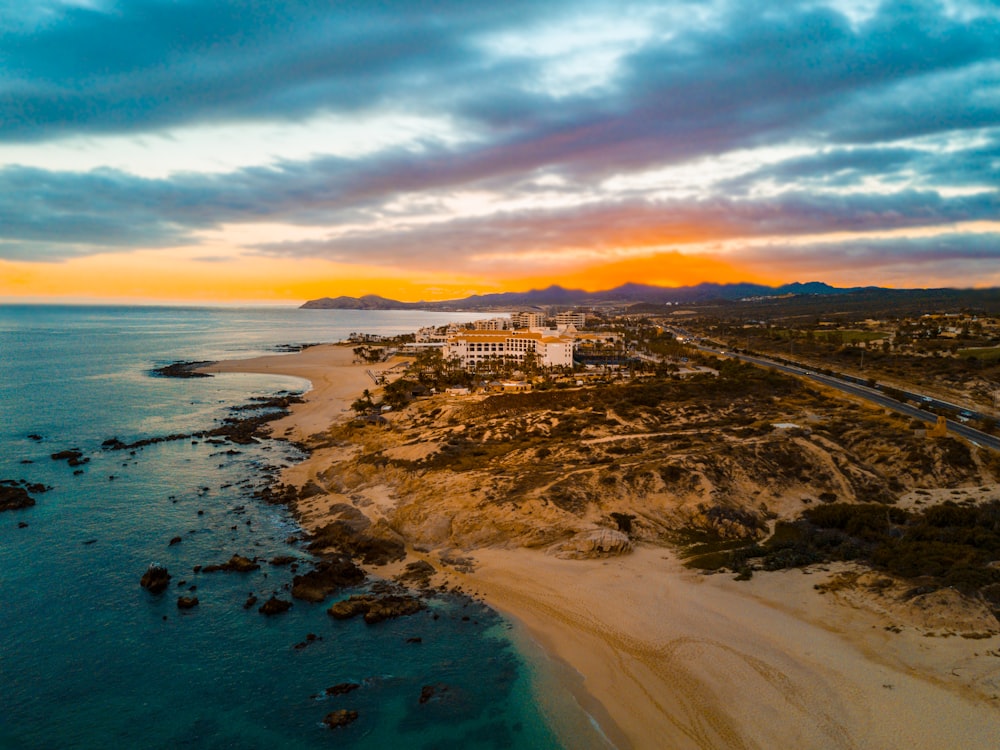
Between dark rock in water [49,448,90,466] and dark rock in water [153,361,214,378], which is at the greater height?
dark rock in water [153,361,214,378]

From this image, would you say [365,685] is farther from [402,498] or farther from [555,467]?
[555,467]

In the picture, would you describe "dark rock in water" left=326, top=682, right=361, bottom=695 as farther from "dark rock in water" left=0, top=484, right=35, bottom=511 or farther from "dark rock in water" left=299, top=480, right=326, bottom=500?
"dark rock in water" left=0, top=484, right=35, bottom=511

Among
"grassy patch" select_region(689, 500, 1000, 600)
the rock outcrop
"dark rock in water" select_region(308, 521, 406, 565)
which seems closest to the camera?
"grassy patch" select_region(689, 500, 1000, 600)

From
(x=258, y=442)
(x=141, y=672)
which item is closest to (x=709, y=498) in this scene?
(x=141, y=672)

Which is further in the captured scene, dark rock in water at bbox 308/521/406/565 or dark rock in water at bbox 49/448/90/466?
dark rock in water at bbox 49/448/90/466

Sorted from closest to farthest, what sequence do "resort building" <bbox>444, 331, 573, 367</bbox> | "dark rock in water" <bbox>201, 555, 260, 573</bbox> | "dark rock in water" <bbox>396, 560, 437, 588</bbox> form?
1. "dark rock in water" <bbox>396, 560, 437, 588</bbox>
2. "dark rock in water" <bbox>201, 555, 260, 573</bbox>
3. "resort building" <bbox>444, 331, 573, 367</bbox>

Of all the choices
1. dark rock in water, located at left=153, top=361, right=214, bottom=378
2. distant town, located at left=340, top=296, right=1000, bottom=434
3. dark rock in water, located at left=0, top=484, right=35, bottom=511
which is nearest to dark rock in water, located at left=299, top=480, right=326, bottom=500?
dark rock in water, located at left=0, top=484, right=35, bottom=511


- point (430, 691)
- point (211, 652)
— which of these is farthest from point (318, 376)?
point (430, 691)

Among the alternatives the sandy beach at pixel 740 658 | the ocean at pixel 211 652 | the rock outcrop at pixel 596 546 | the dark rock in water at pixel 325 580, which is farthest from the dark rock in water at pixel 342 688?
the rock outcrop at pixel 596 546
